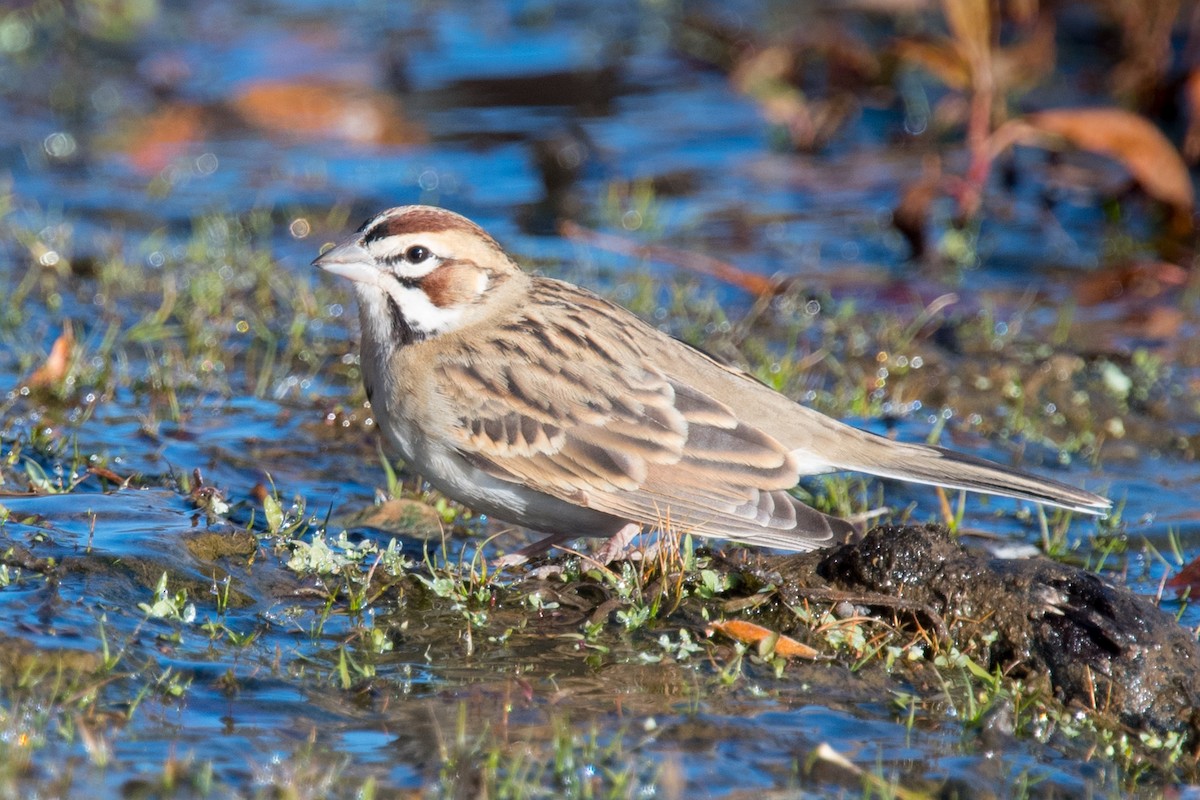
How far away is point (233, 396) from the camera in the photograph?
8.26 metres

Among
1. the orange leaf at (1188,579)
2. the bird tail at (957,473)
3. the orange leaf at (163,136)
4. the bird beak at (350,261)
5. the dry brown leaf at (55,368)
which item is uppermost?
the bird beak at (350,261)

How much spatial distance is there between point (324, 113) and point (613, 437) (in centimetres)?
878

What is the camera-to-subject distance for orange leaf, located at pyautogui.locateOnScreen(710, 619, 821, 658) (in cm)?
561

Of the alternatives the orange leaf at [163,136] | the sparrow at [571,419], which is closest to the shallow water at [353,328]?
the orange leaf at [163,136]

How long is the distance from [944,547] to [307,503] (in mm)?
2891

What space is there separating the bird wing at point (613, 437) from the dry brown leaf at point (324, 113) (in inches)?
304

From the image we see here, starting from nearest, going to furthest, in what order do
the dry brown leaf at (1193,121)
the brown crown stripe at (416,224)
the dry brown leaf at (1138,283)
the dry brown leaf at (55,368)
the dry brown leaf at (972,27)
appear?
1. the brown crown stripe at (416,224)
2. the dry brown leaf at (55,368)
3. the dry brown leaf at (1138,283)
4. the dry brown leaf at (972,27)
5. the dry brown leaf at (1193,121)

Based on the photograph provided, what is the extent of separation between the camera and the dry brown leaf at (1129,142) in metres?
10.8

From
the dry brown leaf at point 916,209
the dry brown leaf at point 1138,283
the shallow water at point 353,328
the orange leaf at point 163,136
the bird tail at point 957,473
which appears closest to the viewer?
the shallow water at point 353,328

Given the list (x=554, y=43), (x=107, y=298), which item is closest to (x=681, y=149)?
(x=554, y=43)

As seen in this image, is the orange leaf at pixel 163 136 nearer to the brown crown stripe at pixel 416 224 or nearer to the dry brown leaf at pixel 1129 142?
the dry brown leaf at pixel 1129 142

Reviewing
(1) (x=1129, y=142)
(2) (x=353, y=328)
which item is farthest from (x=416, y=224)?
(1) (x=1129, y=142)

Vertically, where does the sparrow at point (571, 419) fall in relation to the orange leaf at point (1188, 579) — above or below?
above

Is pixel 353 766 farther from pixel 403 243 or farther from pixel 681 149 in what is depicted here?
pixel 681 149
